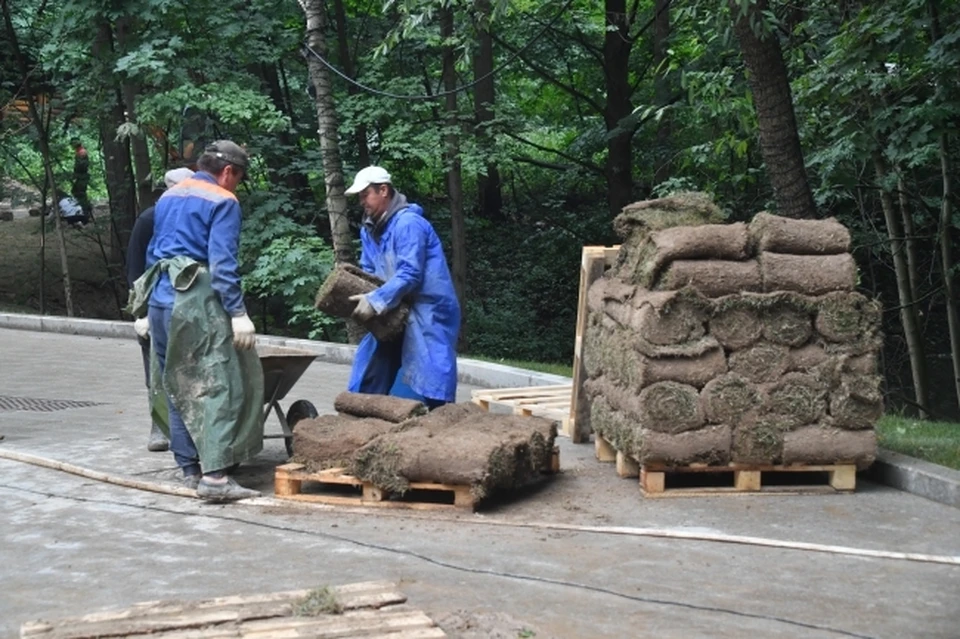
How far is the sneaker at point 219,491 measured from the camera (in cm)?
762

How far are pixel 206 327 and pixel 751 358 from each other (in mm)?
3246

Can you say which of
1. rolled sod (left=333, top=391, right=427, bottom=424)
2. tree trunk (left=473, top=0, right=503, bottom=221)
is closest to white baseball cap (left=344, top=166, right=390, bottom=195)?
rolled sod (left=333, top=391, right=427, bottom=424)

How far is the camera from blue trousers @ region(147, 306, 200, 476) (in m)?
7.80

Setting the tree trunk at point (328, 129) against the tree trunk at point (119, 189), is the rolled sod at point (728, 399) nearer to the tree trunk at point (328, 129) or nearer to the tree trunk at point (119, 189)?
the tree trunk at point (328, 129)

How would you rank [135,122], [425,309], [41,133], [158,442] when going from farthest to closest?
1. [41,133]
2. [135,122]
3. [158,442]
4. [425,309]

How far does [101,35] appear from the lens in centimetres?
1881

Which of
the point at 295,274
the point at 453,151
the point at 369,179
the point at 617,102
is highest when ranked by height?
the point at 617,102

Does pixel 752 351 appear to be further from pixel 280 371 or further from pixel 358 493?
pixel 280 371

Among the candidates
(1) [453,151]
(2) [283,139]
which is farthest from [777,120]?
(2) [283,139]

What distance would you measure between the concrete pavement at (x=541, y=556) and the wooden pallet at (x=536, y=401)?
1337 millimetres

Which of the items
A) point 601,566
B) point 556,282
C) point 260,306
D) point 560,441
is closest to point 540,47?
point 556,282

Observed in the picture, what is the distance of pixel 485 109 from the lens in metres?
19.0

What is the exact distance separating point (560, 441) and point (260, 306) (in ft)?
45.3

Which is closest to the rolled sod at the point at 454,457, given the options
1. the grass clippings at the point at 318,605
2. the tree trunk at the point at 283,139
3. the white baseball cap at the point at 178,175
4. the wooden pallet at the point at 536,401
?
the grass clippings at the point at 318,605
